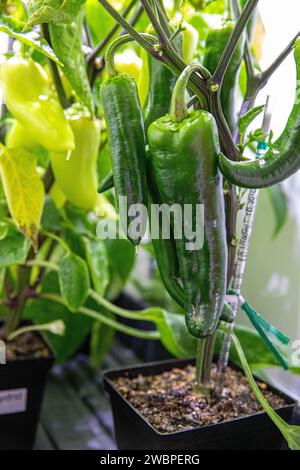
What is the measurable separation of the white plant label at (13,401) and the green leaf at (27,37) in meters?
0.40

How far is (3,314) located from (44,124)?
46cm

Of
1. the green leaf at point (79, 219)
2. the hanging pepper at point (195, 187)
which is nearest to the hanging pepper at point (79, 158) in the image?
the green leaf at point (79, 219)

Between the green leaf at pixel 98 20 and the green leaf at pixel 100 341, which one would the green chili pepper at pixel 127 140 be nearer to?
the green leaf at pixel 98 20

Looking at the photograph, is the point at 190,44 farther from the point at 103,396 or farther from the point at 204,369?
the point at 103,396

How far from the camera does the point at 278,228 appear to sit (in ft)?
2.68

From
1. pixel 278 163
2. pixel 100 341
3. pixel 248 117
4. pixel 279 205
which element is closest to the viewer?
pixel 278 163

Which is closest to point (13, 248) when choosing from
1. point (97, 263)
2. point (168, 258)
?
point (97, 263)

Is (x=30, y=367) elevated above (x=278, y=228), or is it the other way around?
(x=278, y=228)

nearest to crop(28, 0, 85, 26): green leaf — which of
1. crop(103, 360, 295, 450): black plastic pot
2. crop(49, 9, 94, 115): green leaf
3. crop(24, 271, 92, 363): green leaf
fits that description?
crop(49, 9, 94, 115): green leaf

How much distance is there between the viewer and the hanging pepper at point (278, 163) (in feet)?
1.22

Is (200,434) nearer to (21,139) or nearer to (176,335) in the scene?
(176,335)

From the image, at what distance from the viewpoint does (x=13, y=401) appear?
2.22 feet

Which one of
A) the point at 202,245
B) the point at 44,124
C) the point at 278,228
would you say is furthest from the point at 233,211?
the point at 278,228

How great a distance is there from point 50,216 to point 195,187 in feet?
1.03
